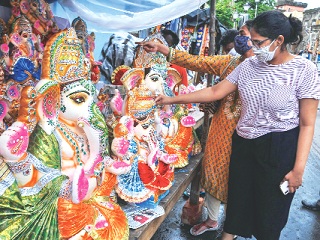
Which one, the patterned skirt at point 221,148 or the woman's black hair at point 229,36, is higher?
the woman's black hair at point 229,36

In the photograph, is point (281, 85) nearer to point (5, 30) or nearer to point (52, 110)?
point (52, 110)

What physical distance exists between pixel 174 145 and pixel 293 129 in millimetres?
926

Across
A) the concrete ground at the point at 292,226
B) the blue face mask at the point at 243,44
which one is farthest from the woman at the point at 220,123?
the concrete ground at the point at 292,226

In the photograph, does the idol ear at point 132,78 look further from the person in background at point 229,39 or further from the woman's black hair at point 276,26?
the person in background at point 229,39

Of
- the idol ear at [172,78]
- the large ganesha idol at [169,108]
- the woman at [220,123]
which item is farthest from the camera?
the idol ear at [172,78]

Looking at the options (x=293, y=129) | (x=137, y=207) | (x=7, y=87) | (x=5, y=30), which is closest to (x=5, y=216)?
(x=7, y=87)

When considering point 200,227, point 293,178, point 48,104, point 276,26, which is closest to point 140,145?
point 48,104

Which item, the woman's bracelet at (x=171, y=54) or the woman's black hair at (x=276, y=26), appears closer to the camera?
the woman's black hair at (x=276, y=26)

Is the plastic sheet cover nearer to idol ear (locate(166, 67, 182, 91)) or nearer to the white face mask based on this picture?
idol ear (locate(166, 67, 182, 91))

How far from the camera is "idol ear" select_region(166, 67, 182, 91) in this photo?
254 centimetres

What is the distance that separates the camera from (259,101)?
1.89 m

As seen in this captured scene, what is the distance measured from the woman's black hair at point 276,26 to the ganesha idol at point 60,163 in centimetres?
96

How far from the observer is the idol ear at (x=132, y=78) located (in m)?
1.93

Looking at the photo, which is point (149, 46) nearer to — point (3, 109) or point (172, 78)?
point (172, 78)
